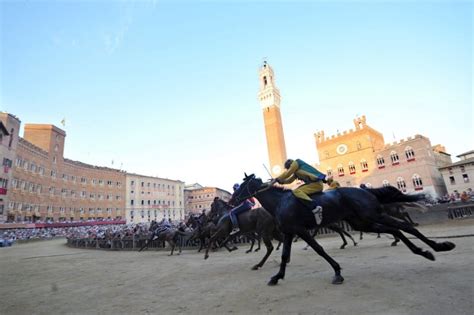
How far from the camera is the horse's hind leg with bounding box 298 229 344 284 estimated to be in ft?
15.1

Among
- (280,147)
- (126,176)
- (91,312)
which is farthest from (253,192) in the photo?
Answer: (126,176)

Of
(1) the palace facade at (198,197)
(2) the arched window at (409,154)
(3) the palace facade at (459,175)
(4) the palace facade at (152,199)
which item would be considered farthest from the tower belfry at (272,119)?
(4) the palace facade at (152,199)

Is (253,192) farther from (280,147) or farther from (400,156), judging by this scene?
(280,147)

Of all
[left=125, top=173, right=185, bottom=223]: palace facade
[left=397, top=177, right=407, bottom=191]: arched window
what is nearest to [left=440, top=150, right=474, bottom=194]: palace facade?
[left=397, top=177, right=407, bottom=191]: arched window

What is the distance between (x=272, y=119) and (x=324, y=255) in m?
66.4

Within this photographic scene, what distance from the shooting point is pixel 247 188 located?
22.4 feet

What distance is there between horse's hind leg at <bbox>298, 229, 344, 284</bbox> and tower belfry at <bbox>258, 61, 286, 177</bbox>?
56.5m

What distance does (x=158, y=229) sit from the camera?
16188 millimetres

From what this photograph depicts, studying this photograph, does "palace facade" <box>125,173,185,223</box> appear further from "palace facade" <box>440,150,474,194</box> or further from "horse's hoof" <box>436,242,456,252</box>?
"horse's hoof" <box>436,242,456,252</box>

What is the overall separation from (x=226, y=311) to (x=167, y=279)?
139 inches

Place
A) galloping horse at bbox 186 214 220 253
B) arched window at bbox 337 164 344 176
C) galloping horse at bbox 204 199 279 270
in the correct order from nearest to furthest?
galloping horse at bbox 204 199 279 270
galloping horse at bbox 186 214 220 253
arched window at bbox 337 164 344 176

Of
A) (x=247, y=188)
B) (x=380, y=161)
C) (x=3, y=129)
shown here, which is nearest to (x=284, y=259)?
(x=247, y=188)

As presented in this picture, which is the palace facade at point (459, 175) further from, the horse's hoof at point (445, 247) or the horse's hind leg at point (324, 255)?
the horse's hind leg at point (324, 255)

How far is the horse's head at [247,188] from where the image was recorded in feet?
22.2
